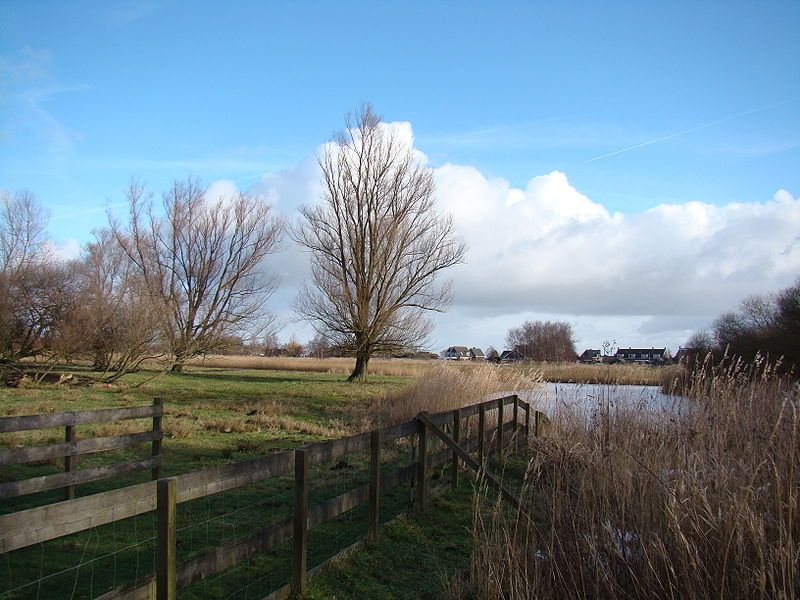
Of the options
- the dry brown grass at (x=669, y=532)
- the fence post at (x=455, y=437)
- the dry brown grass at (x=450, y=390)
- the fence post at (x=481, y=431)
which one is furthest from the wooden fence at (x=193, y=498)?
the dry brown grass at (x=450, y=390)

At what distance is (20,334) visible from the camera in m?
24.2

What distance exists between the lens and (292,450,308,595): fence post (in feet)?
16.6

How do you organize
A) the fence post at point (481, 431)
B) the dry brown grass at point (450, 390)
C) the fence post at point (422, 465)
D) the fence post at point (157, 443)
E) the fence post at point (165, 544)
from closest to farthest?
the fence post at point (165, 544) → the fence post at point (422, 465) → the fence post at point (157, 443) → the fence post at point (481, 431) → the dry brown grass at point (450, 390)

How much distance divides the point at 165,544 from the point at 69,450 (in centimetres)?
403

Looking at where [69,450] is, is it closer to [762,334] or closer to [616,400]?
[616,400]

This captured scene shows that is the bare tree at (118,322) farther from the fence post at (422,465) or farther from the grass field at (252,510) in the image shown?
the fence post at (422,465)

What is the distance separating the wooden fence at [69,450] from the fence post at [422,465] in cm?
325

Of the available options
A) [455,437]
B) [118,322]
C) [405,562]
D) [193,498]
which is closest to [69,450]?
[405,562]

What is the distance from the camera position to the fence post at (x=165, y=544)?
3715mm

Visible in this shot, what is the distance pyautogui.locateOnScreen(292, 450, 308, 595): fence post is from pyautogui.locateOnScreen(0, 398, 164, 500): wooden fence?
224 cm

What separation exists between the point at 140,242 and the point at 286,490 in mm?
37514

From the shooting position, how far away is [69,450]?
23.4 ft

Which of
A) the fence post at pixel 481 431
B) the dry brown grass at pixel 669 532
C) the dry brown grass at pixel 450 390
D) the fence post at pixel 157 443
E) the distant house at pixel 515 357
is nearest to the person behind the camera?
the dry brown grass at pixel 669 532

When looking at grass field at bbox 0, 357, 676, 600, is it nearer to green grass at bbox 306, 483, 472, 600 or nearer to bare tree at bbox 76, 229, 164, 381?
green grass at bbox 306, 483, 472, 600
